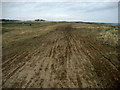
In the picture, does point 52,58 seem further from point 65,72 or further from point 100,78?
point 100,78

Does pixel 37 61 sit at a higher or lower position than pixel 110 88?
higher

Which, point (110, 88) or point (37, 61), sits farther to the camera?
point (37, 61)

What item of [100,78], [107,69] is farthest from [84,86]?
[107,69]

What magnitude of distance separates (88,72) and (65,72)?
3.63 feet

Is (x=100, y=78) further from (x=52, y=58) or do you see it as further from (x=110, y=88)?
(x=52, y=58)

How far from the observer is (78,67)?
5.64m

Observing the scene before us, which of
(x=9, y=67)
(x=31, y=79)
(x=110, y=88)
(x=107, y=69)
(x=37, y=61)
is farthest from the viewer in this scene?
(x=37, y=61)

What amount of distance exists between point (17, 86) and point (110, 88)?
3.69 metres

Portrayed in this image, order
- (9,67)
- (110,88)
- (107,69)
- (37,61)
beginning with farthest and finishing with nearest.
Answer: (37,61) < (9,67) < (107,69) < (110,88)

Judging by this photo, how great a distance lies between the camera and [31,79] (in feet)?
15.4

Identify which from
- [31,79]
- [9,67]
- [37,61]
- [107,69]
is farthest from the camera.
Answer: [37,61]

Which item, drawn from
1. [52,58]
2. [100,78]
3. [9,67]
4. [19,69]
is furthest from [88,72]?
[9,67]

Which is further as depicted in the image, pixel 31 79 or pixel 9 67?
pixel 9 67

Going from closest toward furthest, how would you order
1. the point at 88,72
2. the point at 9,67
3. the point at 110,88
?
the point at 110,88, the point at 88,72, the point at 9,67
